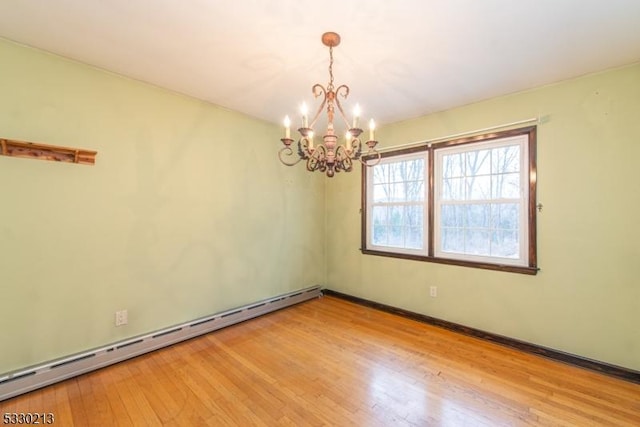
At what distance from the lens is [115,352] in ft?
7.63

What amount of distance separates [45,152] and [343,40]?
242cm

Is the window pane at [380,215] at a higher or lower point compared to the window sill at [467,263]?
higher

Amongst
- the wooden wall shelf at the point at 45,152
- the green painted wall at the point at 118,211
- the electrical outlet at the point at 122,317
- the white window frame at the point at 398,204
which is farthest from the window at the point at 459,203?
the wooden wall shelf at the point at 45,152

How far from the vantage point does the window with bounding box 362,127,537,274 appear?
2.69 m

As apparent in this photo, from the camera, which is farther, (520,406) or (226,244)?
(226,244)

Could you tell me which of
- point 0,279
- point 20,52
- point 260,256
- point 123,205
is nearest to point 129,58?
point 20,52

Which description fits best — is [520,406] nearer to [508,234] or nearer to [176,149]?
[508,234]

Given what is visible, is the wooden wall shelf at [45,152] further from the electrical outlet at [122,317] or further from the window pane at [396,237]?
the window pane at [396,237]

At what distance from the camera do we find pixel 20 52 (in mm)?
1983

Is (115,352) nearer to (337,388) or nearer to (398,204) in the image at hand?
(337,388)

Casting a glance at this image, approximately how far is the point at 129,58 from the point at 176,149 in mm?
843

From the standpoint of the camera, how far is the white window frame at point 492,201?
266 cm

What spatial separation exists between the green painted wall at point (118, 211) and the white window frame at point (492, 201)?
84.3 inches

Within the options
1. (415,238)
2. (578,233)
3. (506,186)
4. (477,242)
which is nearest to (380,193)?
(415,238)
